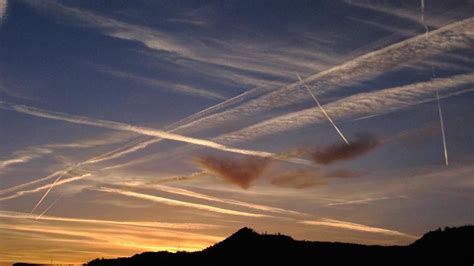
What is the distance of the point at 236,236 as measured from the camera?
6962 centimetres

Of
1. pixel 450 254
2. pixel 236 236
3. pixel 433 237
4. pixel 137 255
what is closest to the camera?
pixel 450 254

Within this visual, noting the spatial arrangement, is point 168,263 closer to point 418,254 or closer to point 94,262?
point 94,262

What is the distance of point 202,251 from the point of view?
71.2 metres

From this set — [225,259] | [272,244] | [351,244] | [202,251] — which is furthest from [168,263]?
[351,244]

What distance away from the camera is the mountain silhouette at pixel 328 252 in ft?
197

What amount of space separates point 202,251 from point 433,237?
84.5 ft

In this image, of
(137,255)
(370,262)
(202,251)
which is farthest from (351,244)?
(137,255)

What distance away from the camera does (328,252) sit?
6419cm

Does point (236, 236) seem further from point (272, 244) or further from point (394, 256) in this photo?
point (394, 256)

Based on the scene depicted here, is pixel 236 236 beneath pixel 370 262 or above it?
above

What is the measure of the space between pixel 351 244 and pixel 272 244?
8468mm

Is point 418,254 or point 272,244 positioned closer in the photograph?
point 418,254

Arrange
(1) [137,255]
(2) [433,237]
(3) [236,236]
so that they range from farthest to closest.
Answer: (1) [137,255] → (3) [236,236] → (2) [433,237]

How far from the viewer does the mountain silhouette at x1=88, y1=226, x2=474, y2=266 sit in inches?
2360
